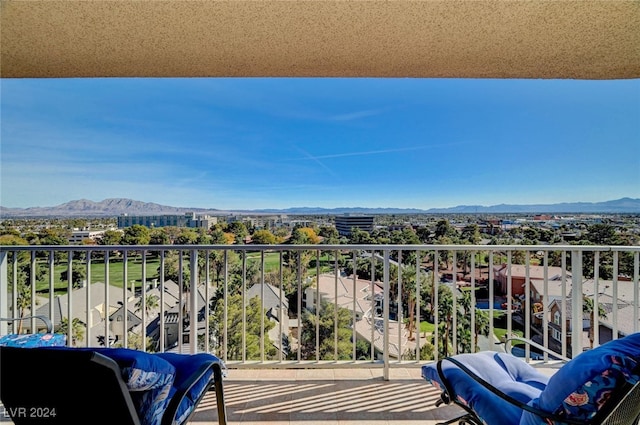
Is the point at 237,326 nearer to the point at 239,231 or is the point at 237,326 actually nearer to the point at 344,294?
the point at 239,231

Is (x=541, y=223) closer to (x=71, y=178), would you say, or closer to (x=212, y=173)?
(x=212, y=173)

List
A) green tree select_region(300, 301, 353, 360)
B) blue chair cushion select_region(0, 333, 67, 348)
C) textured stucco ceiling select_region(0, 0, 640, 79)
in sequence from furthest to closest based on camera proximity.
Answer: green tree select_region(300, 301, 353, 360)
blue chair cushion select_region(0, 333, 67, 348)
textured stucco ceiling select_region(0, 0, 640, 79)

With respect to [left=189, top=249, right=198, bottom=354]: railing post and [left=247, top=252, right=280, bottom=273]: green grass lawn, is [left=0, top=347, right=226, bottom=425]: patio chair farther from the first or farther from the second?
[left=247, top=252, right=280, bottom=273]: green grass lawn

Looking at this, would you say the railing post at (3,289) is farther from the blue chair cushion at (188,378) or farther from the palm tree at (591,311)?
the palm tree at (591,311)

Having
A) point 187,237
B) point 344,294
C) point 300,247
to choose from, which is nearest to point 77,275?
point 187,237

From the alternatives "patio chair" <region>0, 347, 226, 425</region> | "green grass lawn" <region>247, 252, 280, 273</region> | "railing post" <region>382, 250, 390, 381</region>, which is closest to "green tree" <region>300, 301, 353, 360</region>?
"railing post" <region>382, 250, 390, 381</region>

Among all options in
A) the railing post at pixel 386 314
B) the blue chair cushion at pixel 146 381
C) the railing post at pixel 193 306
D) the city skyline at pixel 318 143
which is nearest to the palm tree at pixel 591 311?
the railing post at pixel 386 314
